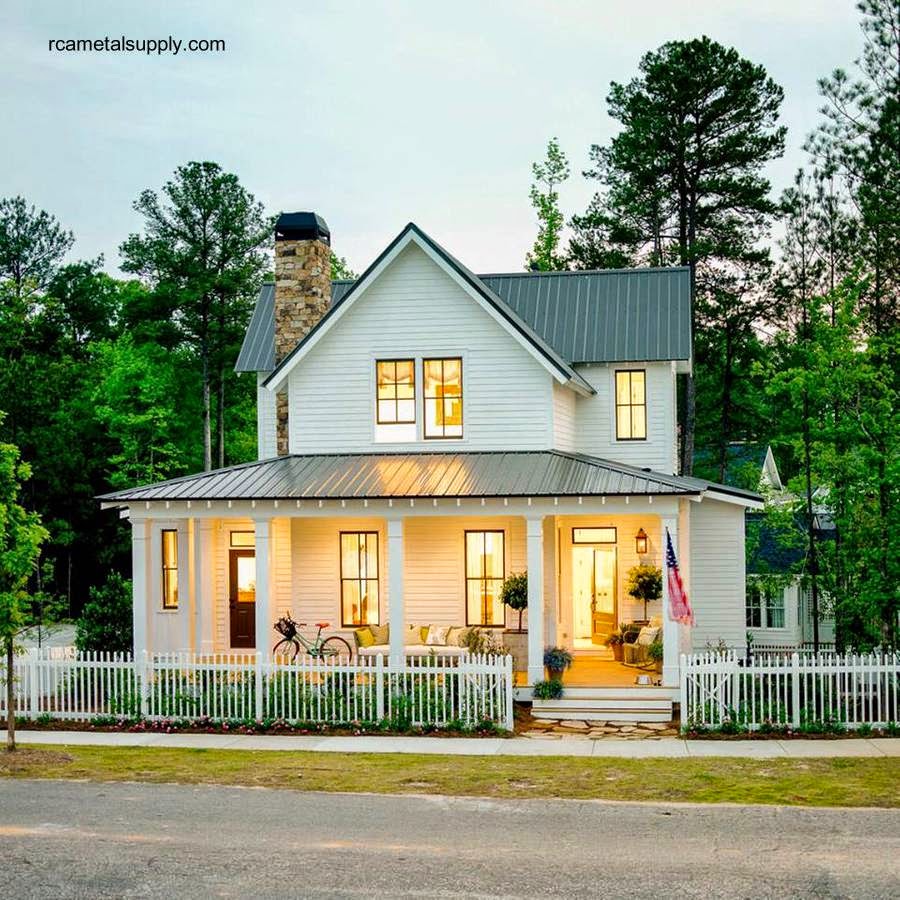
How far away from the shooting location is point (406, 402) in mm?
26094

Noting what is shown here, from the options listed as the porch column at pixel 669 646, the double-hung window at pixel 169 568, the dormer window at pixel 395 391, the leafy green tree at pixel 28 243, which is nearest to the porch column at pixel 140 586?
the double-hung window at pixel 169 568

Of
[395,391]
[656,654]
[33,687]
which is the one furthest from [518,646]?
[33,687]

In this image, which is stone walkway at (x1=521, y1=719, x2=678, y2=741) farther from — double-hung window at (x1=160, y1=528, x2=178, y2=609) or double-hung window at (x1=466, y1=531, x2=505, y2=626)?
double-hung window at (x1=160, y1=528, x2=178, y2=609)

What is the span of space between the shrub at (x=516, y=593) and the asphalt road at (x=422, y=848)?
384 inches

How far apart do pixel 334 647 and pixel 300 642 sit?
94 cm

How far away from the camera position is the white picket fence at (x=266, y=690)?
20.2 m

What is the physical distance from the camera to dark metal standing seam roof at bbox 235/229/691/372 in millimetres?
28203

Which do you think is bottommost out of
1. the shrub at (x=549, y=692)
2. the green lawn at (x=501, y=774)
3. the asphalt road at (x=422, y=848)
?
the green lawn at (x=501, y=774)

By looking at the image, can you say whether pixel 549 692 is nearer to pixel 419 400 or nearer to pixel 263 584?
pixel 263 584

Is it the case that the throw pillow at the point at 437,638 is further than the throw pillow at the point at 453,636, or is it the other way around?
the throw pillow at the point at 437,638

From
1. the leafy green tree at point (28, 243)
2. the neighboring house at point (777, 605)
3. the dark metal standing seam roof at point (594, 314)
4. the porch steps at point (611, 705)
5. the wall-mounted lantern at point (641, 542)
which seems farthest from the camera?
the leafy green tree at point (28, 243)

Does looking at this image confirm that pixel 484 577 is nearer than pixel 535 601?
No

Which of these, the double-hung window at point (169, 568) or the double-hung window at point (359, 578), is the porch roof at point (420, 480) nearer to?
the double-hung window at point (359, 578)

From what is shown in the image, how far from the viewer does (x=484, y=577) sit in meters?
25.5
